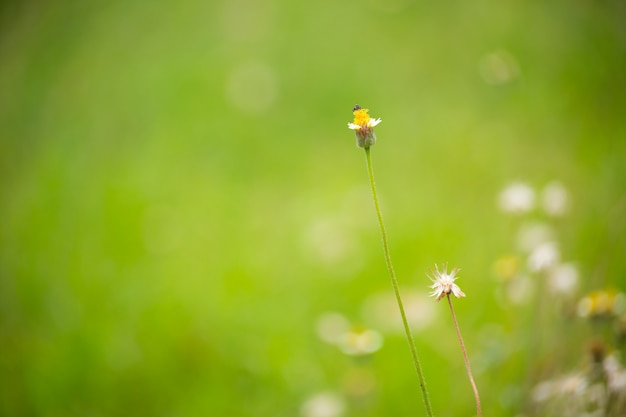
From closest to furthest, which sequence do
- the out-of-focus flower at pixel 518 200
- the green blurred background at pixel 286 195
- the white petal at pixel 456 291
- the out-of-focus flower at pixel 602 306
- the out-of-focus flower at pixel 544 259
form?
1. the white petal at pixel 456 291
2. the out-of-focus flower at pixel 602 306
3. the out-of-focus flower at pixel 544 259
4. the out-of-focus flower at pixel 518 200
5. the green blurred background at pixel 286 195

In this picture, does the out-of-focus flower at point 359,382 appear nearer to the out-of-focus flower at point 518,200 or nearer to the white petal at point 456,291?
the out-of-focus flower at point 518,200

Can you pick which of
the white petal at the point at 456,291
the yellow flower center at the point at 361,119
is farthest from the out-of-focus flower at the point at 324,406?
the yellow flower center at the point at 361,119

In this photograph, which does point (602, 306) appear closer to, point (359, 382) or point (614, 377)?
point (614, 377)

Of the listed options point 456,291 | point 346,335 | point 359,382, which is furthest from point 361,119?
point 359,382

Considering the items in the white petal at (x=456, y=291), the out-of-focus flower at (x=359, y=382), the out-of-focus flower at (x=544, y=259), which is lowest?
the white petal at (x=456, y=291)

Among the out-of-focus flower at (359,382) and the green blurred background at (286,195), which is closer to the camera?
the out-of-focus flower at (359,382)

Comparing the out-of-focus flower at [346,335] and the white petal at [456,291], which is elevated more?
the out-of-focus flower at [346,335]

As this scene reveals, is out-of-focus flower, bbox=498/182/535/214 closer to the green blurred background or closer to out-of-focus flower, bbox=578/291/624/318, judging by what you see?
the green blurred background
